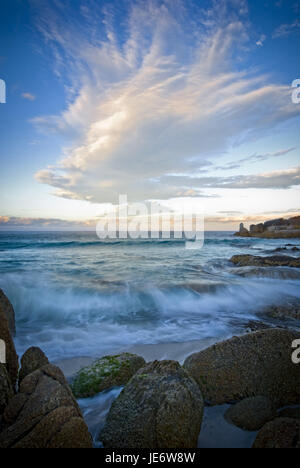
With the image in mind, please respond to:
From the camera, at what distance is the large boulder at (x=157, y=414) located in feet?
6.75

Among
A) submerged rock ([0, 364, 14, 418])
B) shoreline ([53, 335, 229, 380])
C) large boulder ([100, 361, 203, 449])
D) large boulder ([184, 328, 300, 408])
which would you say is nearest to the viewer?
large boulder ([100, 361, 203, 449])

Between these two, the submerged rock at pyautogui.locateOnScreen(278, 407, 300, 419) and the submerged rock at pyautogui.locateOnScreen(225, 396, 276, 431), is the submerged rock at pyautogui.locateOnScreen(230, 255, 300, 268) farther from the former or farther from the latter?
the submerged rock at pyautogui.locateOnScreen(225, 396, 276, 431)

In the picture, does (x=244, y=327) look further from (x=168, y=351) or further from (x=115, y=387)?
(x=115, y=387)

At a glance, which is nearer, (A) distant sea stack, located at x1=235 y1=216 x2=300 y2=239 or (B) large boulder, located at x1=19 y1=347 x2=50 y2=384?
(B) large boulder, located at x1=19 y1=347 x2=50 y2=384

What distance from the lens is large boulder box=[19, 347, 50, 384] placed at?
9.41 feet

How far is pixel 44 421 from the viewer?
74.7 inches

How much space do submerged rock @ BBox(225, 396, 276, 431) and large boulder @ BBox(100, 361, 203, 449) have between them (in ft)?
1.59

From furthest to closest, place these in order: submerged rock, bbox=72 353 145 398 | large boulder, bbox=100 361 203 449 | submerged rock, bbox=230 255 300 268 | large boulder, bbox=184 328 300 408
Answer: submerged rock, bbox=230 255 300 268 → submerged rock, bbox=72 353 145 398 → large boulder, bbox=184 328 300 408 → large boulder, bbox=100 361 203 449

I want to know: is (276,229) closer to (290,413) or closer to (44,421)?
(290,413)

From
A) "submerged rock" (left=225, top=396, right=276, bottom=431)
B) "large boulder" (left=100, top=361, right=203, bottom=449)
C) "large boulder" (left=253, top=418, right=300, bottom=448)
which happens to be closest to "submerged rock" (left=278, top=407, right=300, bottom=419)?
"submerged rock" (left=225, top=396, right=276, bottom=431)

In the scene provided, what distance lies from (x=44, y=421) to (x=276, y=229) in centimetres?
5861

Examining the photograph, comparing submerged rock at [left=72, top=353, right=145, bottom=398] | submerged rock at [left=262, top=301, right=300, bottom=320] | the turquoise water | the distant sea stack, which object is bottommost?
the turquoise water

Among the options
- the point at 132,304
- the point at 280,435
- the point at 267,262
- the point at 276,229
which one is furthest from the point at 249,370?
the point at 276,229
